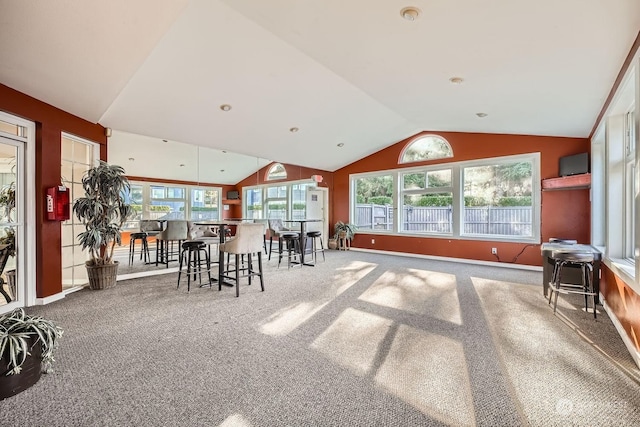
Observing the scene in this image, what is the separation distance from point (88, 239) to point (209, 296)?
1.79m

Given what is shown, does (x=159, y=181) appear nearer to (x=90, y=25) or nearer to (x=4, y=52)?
(x=4, y=52)

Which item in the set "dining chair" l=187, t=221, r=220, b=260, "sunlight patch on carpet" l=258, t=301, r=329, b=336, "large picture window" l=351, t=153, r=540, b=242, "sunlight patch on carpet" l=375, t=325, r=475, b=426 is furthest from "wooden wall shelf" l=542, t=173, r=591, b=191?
"dining chair" l=187, t=221, r=220, b=260

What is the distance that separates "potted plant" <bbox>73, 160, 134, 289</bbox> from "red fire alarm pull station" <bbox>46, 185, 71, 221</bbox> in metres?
0.21

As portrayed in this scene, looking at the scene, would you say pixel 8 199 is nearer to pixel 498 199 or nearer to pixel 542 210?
pixel 498 199

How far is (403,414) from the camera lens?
160cm

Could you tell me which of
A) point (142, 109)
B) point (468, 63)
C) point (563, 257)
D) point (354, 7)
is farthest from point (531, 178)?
point (142, 109)

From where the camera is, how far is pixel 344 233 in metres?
8.19

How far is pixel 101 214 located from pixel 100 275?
2.82ft

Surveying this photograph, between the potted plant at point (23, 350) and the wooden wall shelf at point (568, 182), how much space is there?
6.42 m

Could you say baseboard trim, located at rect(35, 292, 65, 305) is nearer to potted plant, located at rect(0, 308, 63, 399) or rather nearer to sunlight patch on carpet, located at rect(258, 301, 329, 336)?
potted plant, located at rect(0, 308, 63, 399)

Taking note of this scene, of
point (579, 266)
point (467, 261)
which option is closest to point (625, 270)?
point (579, 266)

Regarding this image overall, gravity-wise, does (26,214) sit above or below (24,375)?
above

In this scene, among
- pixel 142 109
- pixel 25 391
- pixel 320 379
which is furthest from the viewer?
pixel 142 109

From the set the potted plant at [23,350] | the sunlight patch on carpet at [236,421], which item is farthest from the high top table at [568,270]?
the potted plant at [23,350]
